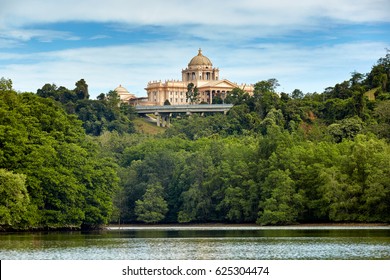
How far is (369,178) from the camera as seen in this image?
273 feet

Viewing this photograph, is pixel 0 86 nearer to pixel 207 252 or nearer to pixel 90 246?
pixel 90 246

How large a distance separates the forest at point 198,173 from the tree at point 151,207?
0.09 metres

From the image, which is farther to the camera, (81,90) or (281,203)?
(81,90)

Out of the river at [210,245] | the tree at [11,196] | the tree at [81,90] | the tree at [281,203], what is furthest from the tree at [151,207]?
the tree at [81,90]

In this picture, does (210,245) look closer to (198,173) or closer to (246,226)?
(246,226)

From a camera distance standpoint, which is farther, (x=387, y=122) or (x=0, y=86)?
(x=387, y=122)

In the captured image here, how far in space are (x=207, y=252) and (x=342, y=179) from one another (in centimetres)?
3117

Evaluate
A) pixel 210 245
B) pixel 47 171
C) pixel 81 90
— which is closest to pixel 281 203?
pixel 47 171

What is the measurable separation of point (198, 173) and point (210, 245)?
37303mm

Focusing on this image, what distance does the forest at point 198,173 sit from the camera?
75.9m

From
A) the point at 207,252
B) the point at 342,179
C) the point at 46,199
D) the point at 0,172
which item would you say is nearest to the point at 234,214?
the point at 342,179

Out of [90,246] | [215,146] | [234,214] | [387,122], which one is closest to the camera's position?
[90,246]

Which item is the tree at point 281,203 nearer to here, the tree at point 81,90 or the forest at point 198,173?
the forest at point 198,173

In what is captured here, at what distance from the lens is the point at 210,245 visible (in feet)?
201
